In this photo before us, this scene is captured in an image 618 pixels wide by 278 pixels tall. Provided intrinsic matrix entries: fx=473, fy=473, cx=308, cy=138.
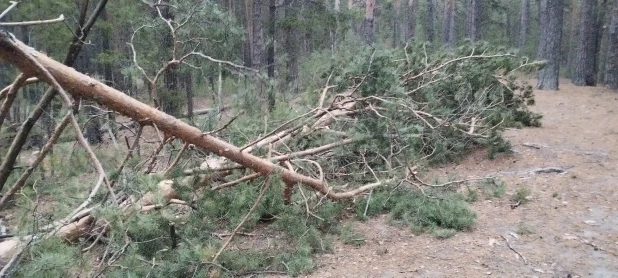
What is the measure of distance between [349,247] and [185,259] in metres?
1.59

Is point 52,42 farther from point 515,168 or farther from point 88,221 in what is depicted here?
point 515,168

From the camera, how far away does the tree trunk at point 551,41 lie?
46.0 ft

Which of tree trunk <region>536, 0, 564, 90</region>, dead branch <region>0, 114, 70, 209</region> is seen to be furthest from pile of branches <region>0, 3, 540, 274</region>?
tree trunk <region>536, 0, 564, 90</region>

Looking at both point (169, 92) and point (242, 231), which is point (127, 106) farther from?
point (169, 92)

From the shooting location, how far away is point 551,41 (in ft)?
47.4

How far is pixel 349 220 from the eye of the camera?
5246mm

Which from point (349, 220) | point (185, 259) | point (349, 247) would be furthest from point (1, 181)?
point (349, 220)

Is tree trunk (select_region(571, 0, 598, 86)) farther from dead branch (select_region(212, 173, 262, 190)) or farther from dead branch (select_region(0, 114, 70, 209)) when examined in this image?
dead branch (select_region(0, 114, 70, 209))

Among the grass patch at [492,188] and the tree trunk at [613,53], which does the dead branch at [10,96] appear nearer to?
the grass patch at [492,188]

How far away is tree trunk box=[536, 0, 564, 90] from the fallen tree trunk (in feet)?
40.1

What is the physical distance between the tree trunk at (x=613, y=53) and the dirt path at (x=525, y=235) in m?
8.22

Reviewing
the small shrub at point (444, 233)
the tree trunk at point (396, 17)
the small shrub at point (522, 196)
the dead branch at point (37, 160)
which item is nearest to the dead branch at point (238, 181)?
the dead branch at point (37, 160)

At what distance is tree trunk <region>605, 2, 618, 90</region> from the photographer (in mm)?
13656

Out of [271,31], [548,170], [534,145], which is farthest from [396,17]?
[548,170]
